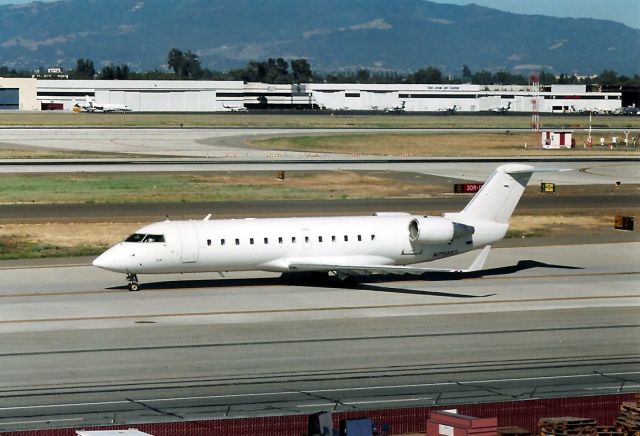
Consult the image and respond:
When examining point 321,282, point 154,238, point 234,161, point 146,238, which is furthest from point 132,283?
point 234,161

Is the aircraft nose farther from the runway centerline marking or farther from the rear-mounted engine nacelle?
the rear-mounted engine nacelle

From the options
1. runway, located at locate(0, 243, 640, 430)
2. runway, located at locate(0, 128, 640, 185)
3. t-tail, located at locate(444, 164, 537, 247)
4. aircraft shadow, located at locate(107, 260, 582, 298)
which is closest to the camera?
runway, located at locate(0, 243, 640, 430)

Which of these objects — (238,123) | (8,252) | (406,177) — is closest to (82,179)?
(406,177)

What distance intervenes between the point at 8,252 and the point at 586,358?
102 ft

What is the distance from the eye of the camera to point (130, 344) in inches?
1492

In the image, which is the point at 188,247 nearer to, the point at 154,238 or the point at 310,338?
the point at 154,238

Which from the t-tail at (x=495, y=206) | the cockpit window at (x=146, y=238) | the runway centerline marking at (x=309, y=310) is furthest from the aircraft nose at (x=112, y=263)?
the t-tail at (x=495, y=206)

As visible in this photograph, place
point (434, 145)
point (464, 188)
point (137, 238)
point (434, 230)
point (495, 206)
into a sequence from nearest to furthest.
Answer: point (137, 238) → point (434, 230) → point (495, 206) → point (464, 188) → point (434, 145)

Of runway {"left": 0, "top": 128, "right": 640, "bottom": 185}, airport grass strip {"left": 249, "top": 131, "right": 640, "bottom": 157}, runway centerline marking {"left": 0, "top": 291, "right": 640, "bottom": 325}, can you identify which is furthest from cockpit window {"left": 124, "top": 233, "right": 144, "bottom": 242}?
airport grass strip {"left": 249, "top": 131, "right": 640, "bottom": 157}

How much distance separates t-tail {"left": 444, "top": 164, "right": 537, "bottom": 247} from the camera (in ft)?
167

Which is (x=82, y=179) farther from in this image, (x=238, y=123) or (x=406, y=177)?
(x=238, y=123)

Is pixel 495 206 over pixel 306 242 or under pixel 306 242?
over

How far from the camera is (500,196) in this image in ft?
169

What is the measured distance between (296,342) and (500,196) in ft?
53.8
